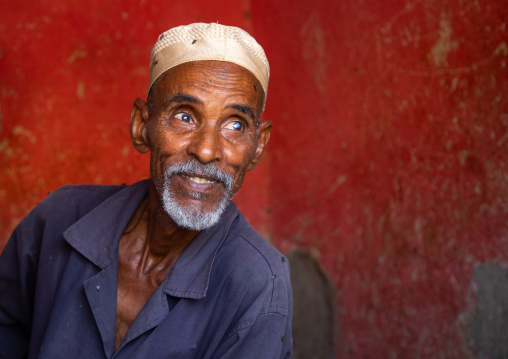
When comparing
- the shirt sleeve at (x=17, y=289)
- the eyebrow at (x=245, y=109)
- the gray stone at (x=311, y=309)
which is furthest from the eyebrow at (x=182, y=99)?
the gray stone at (x=311, y=309)

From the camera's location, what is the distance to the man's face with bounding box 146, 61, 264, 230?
164 centimetres

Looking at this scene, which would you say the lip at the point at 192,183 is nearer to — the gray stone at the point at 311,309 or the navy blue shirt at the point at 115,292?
the navy blue shirt at the point at 115,292

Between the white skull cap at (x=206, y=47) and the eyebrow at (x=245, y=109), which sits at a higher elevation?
the white skull cap at (x=206, y=47)

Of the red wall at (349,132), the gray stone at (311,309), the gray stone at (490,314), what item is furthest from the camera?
the gray stone at (311,309)

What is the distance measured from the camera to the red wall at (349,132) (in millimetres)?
2139

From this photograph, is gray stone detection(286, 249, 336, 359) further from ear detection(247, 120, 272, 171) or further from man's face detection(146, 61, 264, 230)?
man's face detection(146, 61, 264, 230)

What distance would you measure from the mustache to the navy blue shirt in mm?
216

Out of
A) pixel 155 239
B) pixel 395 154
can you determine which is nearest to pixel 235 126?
pixel 155 239

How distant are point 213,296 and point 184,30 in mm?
905

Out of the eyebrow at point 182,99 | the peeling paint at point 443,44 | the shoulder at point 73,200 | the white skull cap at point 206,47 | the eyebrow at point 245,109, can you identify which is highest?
the peeling paint at point 443,44

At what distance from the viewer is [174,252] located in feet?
5.98

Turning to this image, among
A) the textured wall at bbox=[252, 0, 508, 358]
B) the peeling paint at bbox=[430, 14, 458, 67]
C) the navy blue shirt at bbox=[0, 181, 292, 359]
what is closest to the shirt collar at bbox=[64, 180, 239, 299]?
the navy blue shirt at bbox=[0, 181, 292, 359]

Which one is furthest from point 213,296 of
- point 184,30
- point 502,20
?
point 502,20

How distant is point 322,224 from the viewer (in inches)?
123
